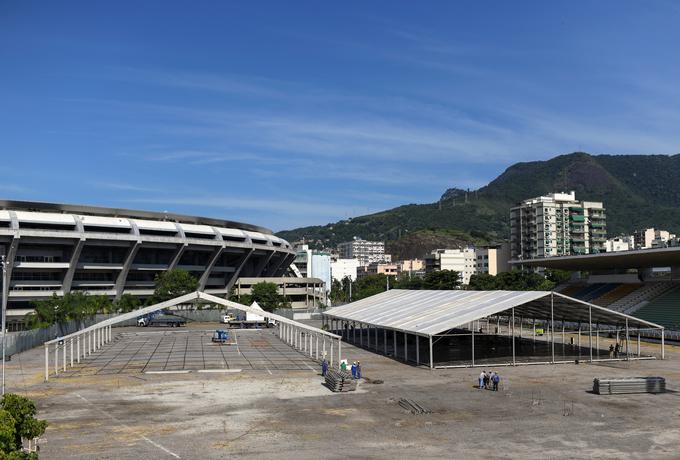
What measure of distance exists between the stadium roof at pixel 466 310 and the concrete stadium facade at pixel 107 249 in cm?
7134

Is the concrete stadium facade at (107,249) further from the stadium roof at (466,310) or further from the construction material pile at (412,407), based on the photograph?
the construction material pile at (412,407)

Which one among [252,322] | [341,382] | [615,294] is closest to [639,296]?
[615,294]

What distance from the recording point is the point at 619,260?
291 ft

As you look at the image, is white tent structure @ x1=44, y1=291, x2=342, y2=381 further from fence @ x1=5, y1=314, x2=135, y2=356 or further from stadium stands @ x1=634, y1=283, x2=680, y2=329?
stadium stands @ x1=634, y1=283, x2=680, y2=329

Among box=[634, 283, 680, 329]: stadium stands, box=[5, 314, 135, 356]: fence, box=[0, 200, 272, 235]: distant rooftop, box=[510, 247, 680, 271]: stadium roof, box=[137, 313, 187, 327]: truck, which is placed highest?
box=[0, 200, 272, 235]: distant rooftop

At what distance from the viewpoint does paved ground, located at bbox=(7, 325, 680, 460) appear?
2675cm

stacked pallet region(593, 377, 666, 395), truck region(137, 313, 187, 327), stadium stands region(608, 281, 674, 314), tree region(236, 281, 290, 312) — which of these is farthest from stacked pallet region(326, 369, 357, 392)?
tree region(236, 281, 290, 312)

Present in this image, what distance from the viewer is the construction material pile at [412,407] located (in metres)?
34.0

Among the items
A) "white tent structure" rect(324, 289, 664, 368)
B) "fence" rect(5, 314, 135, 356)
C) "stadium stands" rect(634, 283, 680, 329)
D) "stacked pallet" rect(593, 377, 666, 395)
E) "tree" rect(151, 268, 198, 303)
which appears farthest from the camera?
Answer: "tree" rect(151, 268, 198, 303)

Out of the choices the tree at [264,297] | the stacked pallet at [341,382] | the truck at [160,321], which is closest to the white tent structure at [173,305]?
the stacked pallet at [341,382]

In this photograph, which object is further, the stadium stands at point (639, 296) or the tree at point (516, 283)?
the tree at point (516, 283)

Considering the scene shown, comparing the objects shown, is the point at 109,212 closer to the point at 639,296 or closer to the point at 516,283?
the point at 516,283

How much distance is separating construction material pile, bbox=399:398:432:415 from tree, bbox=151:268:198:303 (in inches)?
3875

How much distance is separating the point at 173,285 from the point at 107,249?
661 inches
